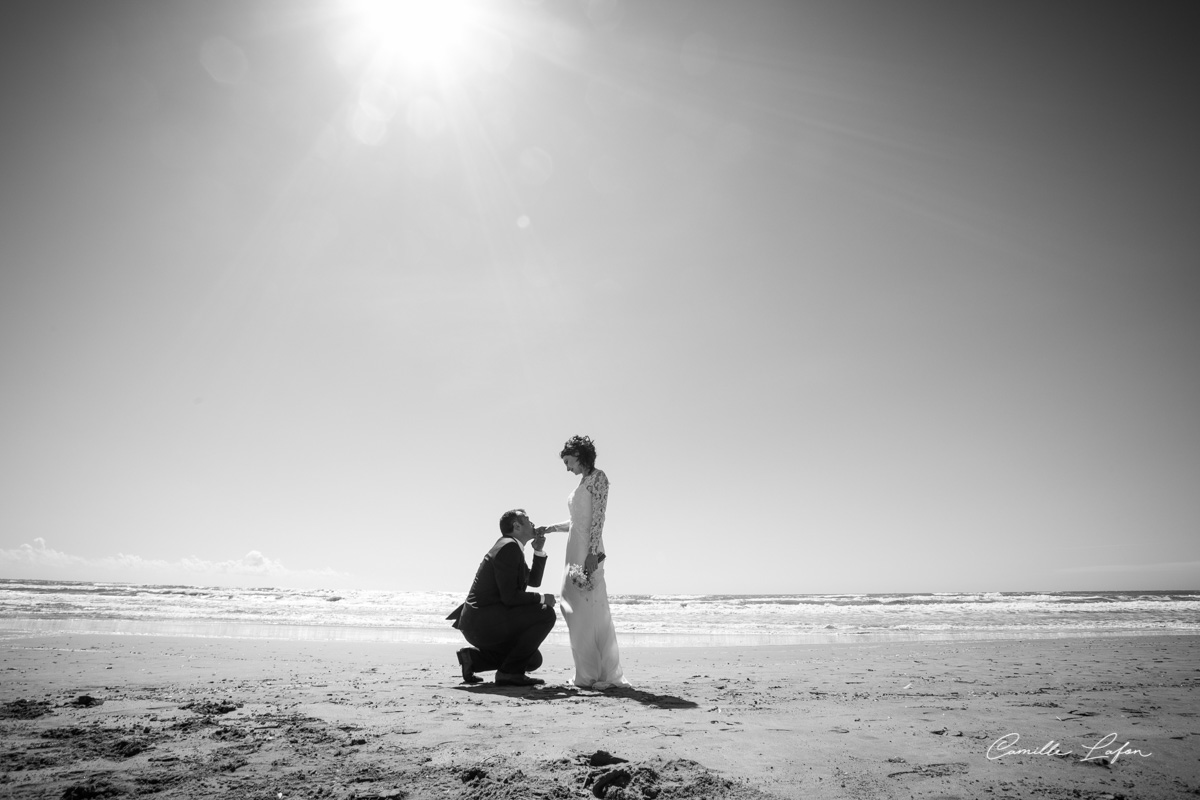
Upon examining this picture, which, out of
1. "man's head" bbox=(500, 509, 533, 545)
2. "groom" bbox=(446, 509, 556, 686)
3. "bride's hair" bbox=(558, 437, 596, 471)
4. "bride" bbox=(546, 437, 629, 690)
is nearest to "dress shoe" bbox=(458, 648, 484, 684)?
"groom" bbox=(446, 509, 556, 686)

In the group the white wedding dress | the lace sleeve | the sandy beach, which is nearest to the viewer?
the sandy beach

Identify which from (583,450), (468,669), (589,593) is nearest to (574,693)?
(589,593)

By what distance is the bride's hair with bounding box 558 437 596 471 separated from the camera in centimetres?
611

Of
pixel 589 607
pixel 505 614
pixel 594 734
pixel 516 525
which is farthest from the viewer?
pixel 516 525

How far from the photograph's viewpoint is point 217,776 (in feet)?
9.37

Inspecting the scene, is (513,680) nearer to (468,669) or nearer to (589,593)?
(468,669)

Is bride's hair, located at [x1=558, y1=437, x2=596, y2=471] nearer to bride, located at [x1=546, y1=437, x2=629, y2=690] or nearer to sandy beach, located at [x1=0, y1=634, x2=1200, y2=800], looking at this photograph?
bride, located at [x1=546, y1=437, x2=629, y2=690]

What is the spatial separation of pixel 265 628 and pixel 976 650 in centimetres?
1501

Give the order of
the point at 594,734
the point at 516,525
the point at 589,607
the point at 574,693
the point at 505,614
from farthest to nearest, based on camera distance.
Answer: the point at 516,525 < the point at 505,614 < the point at 589,607 < the point at 574,693 < the point at 594,734

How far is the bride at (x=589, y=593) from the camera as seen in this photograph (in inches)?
225

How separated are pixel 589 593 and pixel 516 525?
1.01 m

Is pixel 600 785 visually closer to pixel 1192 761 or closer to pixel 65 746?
pixel 65 746

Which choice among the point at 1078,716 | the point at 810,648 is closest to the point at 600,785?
the point at 1078,716

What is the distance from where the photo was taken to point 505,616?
5.84 m
